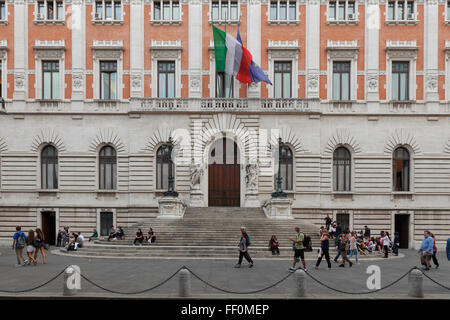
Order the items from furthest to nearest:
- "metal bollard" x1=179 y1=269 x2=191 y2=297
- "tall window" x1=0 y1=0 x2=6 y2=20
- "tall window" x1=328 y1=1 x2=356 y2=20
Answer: "tall window" x1=0 y1=0 x2=6 y2=20, "tall window" x1=328 y1=1 x2=356 y2=20, "metal bollard" x1=179 y1=269 x2=191 y2=297

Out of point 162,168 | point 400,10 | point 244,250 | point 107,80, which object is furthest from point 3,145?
point 400,10

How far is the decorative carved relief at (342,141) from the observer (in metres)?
34.0

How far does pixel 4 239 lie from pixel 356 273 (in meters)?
26.4

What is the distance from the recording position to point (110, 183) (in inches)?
1369

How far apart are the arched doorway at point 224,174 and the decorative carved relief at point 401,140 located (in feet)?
37.2

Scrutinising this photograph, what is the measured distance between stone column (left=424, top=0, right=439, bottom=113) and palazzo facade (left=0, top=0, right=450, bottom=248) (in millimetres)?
80

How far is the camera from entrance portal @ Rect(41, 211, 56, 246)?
3444cm

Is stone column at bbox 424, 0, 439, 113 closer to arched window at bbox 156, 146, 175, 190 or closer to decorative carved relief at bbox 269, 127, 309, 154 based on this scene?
decorative carved relief at bbox 269, 127, 309, 154

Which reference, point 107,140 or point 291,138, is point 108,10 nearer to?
point 107,140

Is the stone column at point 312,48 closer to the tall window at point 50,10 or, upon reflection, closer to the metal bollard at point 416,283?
the tall window at point 50,10

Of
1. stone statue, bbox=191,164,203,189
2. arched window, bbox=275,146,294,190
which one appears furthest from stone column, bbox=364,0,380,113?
stone statue, bbox=191,164,203,189

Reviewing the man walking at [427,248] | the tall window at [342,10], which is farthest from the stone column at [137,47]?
the man walking at [427,248]

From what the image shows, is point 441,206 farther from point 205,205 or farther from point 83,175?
point 83,175
